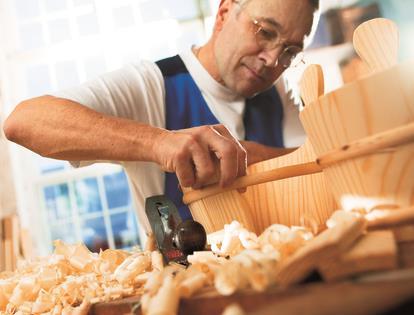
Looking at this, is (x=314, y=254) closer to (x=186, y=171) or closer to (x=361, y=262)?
(x=361, y=262)

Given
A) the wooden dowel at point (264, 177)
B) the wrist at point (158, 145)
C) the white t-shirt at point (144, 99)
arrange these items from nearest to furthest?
the wooden dowel at point (264, 177) → the wrist at point (158, 145) → the white t-shirt at point (144, 99)

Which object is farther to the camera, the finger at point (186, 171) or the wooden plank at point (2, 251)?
the wooden plank at point (2, 251)

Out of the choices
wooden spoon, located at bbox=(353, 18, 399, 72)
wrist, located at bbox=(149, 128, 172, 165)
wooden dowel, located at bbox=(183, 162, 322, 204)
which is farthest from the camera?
wrist, located at bbox=(149, 128, 172, 165)

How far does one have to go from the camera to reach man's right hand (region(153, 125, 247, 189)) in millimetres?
699

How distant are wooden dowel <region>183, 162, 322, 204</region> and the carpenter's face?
2.52 ft

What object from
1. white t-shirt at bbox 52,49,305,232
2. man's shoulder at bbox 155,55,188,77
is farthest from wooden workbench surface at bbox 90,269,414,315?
man's shoulder at bbox 155,55,188,77

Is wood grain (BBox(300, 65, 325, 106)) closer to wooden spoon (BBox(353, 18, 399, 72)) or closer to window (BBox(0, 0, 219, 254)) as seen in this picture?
wooden spoon (BBox(353, 18, 399, 72))

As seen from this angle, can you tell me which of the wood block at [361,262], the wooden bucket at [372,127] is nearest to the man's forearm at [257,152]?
the wooden bucket at [372,127]

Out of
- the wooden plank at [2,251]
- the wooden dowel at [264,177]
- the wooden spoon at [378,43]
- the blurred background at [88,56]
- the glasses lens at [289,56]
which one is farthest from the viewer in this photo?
the blurred background at [88,56]

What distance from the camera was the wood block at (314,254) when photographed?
0.39m

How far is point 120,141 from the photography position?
98 centimetres

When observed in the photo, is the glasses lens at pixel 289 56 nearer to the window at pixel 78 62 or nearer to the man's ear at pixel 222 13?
the man's ear at pixel 222 13

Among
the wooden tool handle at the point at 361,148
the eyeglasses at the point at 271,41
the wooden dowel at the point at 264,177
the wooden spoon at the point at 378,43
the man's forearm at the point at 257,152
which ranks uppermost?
the eyeglasses at the point at 271,41

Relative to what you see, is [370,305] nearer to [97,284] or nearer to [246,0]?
[97,284]
